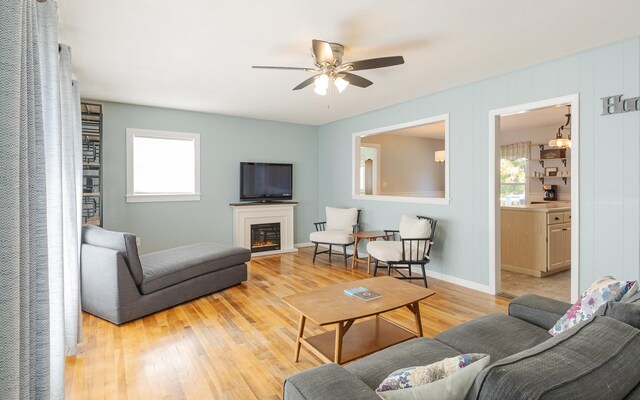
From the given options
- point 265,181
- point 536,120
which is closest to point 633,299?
point 265,181

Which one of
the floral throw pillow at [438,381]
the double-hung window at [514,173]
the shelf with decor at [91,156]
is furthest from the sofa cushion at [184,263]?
the double-hung window at [514,173]

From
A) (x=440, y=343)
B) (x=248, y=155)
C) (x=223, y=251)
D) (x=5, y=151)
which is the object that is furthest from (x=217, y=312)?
(x=248, y=155)

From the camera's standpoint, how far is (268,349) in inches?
105

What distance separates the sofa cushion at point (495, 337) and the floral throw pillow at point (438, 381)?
0.73m

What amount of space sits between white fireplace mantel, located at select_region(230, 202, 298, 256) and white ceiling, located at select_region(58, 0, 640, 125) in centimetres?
238

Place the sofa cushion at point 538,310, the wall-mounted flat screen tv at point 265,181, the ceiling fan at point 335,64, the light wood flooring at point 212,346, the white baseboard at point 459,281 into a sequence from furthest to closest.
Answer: the wall-mounted flat screen tv at point 265,181, the white baseboard at point 459,281, the ceiling fan at point 335,64, the light wood flooring at point 212,346, the sofa cushion at point 538,310

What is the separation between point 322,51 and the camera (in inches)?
105

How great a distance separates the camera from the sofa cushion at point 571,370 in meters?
0.89

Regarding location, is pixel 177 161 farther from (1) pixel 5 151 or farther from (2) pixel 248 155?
(1) pixel 5 151

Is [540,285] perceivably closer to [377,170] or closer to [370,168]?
[377,170]

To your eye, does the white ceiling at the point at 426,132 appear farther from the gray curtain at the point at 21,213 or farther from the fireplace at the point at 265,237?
the gray curtain at the point at 21,213

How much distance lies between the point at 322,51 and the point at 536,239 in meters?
4.03

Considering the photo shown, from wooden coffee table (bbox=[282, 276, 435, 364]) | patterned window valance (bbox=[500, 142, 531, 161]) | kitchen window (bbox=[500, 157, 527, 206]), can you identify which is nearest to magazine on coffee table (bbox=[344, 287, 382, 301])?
wooden coffee table (bbox=[282, 276, 435, 364])

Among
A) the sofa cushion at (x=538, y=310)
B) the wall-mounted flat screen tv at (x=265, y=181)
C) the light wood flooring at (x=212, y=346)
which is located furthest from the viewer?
the wall-mounted flat screen tv at (x=265, y=181)
